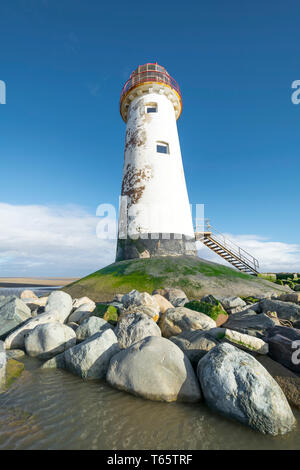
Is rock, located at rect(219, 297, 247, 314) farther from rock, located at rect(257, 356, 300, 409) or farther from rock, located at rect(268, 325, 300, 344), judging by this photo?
rock, located at rect(257, 356, 300, 409)

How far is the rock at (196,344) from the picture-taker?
3297 mm

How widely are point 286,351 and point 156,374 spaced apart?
1.95m

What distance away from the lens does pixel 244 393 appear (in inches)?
93.5

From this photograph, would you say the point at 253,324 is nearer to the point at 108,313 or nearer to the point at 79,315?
the point at 108,313

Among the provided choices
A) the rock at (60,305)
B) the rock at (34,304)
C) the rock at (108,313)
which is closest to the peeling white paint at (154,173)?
the rock at (34,304)

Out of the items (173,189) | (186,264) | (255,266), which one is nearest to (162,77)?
(173,189)

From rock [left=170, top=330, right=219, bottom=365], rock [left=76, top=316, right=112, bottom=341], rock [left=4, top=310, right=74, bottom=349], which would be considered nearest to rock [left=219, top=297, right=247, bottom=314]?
rock [left=170, top=330, right=219, bottom=365]

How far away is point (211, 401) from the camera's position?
8.43ft

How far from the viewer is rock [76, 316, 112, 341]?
439 centimetres

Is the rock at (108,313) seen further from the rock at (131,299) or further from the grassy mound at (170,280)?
the grassy mound at (170,280)

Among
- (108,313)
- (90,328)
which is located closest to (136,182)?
(108,313)
